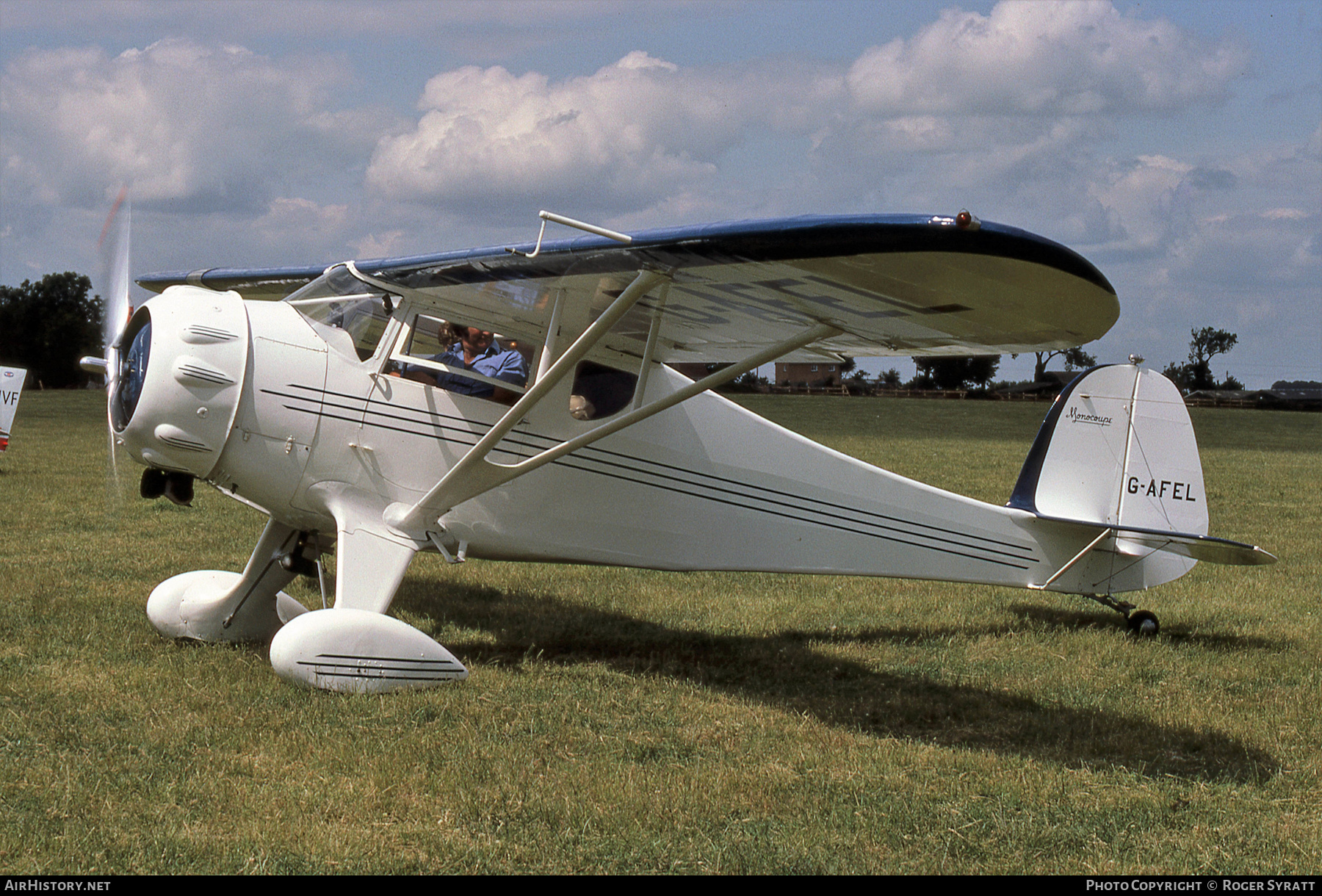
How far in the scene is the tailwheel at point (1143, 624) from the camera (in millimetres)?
7895

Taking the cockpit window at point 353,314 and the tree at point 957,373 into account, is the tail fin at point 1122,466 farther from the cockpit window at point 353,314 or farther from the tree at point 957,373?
the tree at point 957,373

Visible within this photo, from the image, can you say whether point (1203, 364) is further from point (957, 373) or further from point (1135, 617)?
point (1135, 617)

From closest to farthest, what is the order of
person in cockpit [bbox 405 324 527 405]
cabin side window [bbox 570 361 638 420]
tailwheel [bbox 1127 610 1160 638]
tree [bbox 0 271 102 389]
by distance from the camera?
1. person in cockpit [bbox 405 324 527 405]
2. cabin side window [bbox 570 361 638 420]
3. tailwheel [bbox 1127 610 1160 638]
4. tree [bbox 0 271 102 389]

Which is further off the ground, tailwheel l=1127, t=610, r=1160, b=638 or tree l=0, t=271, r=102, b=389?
tree l=0, t=271, r=102, b=389

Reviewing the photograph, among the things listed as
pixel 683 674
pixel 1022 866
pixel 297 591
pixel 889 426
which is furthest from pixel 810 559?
pixel 889 426

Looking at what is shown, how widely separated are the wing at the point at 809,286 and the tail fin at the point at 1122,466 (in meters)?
2.25

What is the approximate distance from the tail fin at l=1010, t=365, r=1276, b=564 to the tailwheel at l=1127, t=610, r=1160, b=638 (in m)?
0.46

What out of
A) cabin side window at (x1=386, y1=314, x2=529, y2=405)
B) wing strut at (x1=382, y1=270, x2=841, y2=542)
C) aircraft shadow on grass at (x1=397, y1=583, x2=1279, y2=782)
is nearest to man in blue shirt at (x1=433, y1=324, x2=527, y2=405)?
cabin side window at (x1=386, y1=314, x2=529, y2=405)

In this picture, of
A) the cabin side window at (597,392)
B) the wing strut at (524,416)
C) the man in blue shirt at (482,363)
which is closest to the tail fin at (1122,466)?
the wing strut at (524,416)

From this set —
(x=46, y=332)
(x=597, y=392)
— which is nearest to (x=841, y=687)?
(x=597, y=392)

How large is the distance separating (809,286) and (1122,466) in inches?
167

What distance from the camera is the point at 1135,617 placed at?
7996 mm

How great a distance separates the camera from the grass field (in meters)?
4.06

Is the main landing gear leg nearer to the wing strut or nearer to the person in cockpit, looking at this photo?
the wing strut
